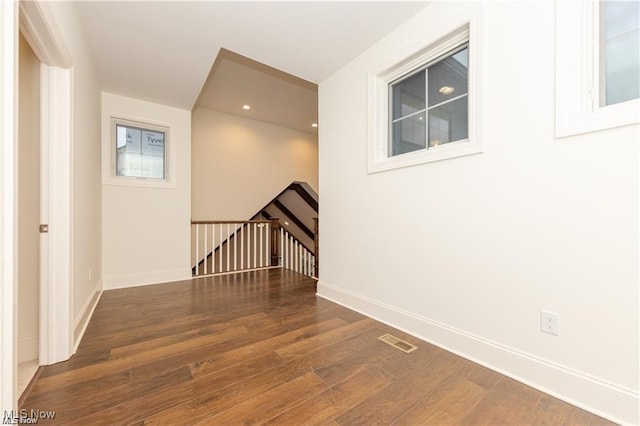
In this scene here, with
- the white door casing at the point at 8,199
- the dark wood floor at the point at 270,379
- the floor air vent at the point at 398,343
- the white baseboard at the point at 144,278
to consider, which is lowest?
the floor air vent at the point at 398,343

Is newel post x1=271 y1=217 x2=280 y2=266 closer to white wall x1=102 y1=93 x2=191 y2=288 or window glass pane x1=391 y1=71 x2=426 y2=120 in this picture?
white wall x1=102 y1=93 x2=191 y2=288

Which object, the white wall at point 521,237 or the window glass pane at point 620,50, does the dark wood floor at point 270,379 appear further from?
the window glass pane at point 620,50

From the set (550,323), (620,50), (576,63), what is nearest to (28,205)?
(550,323)

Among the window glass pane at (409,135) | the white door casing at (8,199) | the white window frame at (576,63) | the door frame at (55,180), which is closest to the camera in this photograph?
the white door casing at (8,199)

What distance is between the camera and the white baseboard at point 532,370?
123 centimetres

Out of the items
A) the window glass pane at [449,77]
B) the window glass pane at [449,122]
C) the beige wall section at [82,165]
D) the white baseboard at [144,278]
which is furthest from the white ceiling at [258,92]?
the white baseboard at [144,278]

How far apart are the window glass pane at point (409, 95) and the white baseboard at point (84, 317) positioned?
3120 mm

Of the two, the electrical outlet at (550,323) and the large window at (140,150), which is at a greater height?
the large window at (140,150)

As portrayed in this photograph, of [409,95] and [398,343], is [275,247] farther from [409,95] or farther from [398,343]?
[409,95]

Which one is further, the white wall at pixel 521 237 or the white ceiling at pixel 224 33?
the white ceiling at pixel 224 33

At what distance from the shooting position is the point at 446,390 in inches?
57.2

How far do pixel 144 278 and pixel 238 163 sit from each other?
2.89 metres

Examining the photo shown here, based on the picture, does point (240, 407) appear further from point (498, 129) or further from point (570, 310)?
point (498, 129)

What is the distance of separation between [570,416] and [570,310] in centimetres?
49
